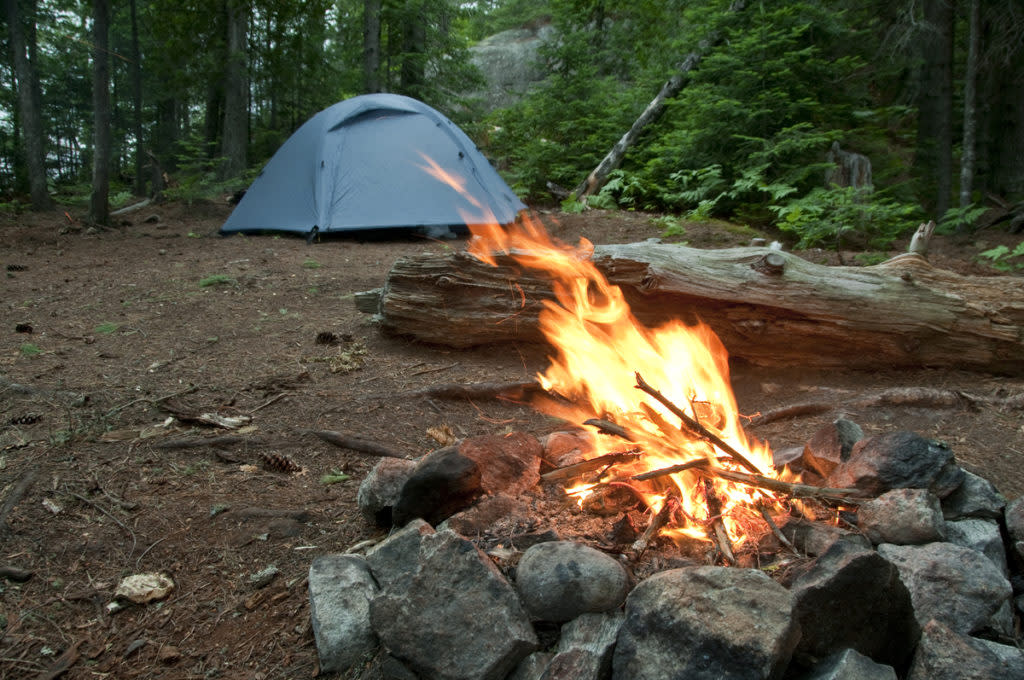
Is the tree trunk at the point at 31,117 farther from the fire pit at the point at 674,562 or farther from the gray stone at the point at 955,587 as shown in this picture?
the gray stone at the point at 955,587

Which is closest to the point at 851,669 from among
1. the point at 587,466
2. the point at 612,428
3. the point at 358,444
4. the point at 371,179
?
the point at 587,466

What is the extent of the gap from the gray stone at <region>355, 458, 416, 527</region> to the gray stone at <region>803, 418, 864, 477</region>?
192cm

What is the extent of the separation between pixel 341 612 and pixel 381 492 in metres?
0.70

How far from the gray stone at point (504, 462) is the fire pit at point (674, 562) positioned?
1cm

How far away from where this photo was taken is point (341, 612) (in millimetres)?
2285

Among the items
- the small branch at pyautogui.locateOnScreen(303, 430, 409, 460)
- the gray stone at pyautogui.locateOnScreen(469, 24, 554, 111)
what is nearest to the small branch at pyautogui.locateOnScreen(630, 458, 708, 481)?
the small branch at pyautogui.locateOnScreen(303, 430, 409, 460)

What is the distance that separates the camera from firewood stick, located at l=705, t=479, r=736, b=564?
2.38m

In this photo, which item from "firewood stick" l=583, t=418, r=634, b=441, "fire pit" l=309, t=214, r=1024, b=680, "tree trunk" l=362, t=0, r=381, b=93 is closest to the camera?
"fire pit" l=309, t=214, r=1024, b=680

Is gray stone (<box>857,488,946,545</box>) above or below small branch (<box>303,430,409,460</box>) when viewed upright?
above

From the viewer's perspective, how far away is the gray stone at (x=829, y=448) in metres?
3.05

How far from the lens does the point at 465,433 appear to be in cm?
425

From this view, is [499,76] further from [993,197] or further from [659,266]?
[659,266]

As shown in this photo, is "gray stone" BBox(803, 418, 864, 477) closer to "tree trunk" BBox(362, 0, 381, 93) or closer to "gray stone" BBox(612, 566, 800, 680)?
"gray stone" BBox(612, 566, 800, 680)

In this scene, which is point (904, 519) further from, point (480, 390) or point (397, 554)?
point (480, 390)
